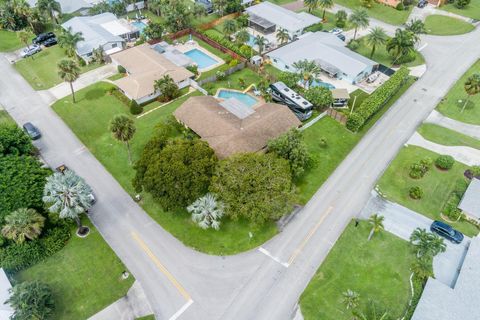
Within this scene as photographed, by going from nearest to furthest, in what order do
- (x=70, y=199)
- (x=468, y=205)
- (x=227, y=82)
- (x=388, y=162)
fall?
(x=70, y=199) → (x=468, y=205) → (x=388, y=162) → (x=227, y=82)

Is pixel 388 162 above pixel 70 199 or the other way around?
the other way around

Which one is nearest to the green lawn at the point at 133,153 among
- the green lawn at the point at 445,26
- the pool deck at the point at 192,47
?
the pool deck at the point at 192,47

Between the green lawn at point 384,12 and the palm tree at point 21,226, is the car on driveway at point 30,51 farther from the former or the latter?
the green lawn at point 384,12

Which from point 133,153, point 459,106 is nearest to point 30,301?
point 133,153

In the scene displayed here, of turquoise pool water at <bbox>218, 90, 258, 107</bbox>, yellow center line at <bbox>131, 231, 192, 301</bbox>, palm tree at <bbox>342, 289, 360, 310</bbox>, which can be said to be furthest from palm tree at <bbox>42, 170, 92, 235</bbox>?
turquoise pool water at <bbox>218, 90, 258, 107</bbox>

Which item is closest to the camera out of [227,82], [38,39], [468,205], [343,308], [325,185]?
[343,308]

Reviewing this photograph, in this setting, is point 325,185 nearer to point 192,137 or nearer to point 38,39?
point 192,137

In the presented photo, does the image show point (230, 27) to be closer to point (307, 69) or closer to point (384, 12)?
point (307, 69)

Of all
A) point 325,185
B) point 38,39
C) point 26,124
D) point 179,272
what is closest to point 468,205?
point 325,185
